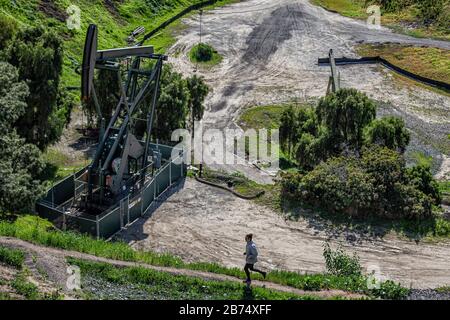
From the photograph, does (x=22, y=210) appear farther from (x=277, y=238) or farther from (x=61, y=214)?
(x=277, y=238)

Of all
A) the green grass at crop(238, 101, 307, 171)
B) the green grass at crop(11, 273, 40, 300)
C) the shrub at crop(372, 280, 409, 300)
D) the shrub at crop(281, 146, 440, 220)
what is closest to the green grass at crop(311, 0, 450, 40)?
the green grass at crop(238, 101, 307, 171)

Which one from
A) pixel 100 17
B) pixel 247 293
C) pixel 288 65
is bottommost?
pixel 247 293

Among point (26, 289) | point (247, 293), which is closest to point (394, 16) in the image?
point (247, 293)

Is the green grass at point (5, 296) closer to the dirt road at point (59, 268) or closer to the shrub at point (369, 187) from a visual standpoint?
the dirt road at point (59, 268)

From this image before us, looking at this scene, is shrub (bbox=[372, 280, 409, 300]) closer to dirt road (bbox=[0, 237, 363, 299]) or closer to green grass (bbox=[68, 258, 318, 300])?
dirt road (bbox=[0, 237, 363, 299])

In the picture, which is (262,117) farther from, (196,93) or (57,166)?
(57,166)
